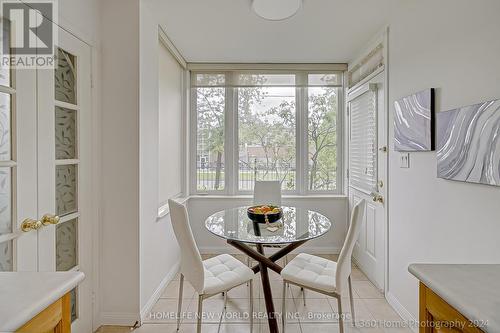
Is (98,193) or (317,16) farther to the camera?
(317,16)

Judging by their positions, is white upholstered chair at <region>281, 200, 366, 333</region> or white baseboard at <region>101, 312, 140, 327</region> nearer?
white upholstered chair at <region>281, 200, 366, 333</region>

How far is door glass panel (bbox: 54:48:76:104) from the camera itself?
5.43ft

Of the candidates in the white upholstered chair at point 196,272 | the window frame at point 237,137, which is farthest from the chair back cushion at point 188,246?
the window frame at point 237,137

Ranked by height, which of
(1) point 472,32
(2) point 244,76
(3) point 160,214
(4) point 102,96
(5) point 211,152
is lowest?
(3) point 160,214

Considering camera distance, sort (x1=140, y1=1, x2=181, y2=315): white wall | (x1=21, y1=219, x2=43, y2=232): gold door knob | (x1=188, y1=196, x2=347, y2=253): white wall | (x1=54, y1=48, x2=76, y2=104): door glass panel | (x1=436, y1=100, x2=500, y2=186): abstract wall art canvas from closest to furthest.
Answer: (x1=436, y1=100, x2=500, y2=186): abstract wall art canvas
(x1=21, y1=219, x2=43, y2=232): gold door knob
(x1=54, y1=48, x2=76, y2=104): door glass panel
(x1=140, y1=1, x2=181, y2=315): white wall
(x1=188, y1=196, x2=347, y2=253): white wall

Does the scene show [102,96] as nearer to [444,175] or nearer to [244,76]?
[244,76]

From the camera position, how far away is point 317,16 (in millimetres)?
2354

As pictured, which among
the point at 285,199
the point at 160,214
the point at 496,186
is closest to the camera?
the point at 496,186

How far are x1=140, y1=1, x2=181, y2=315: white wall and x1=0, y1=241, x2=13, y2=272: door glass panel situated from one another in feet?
2.78

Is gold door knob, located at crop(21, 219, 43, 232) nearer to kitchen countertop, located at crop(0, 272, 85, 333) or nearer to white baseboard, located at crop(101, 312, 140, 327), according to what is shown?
kitchen countertop, located at crop(0, 272, 85, 333)

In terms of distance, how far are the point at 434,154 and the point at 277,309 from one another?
1787mm

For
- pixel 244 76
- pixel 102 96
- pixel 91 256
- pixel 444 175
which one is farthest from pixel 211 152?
pixel 444 175

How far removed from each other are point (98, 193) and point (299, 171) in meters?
2.53

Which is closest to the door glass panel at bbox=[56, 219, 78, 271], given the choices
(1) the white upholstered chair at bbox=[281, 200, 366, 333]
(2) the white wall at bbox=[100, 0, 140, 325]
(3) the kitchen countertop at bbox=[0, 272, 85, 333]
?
(2) the white wall at bbox=[100, 0, 140, 325]
